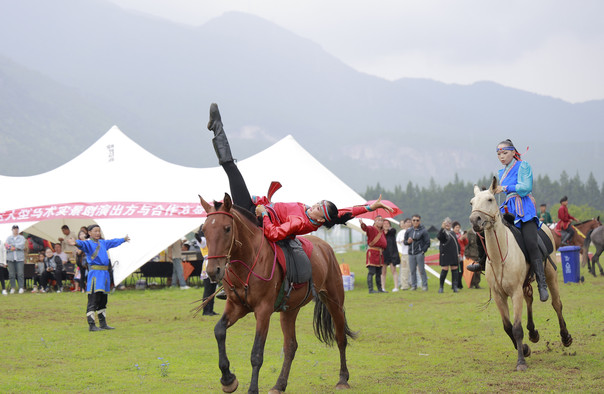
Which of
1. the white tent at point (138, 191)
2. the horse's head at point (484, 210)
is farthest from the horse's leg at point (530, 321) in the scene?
the white tent at point (138, 191)

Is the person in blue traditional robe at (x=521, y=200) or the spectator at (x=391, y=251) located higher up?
the person in blue traditional robe at (x=521, y=200)

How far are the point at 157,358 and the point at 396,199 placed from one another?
140 m

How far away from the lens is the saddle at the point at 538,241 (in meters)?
8.98

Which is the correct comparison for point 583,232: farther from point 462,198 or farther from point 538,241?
point 462,198

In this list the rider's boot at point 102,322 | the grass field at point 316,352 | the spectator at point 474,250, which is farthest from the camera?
the rider's boot at point 102,322

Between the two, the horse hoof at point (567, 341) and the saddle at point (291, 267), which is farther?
the horse hoof at point (567, 341)

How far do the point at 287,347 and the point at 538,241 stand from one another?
4.19 m

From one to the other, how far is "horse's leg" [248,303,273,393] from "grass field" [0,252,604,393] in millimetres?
1154

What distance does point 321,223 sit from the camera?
6902 mm

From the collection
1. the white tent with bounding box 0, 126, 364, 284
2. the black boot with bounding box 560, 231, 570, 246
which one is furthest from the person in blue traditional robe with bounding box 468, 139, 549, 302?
the black boot with bounding box 560, 231, 570, 246

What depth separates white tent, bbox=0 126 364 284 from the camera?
21094mm

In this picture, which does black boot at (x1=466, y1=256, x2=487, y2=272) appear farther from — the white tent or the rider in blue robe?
the white tent

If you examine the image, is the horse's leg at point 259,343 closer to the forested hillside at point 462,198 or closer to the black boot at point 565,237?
the black boot at point 565,237

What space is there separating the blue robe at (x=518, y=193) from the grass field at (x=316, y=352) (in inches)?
79.5
